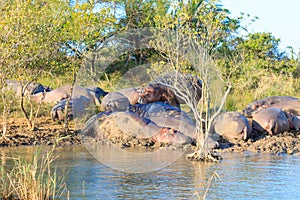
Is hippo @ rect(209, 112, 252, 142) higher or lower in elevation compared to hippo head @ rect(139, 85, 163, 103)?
lower

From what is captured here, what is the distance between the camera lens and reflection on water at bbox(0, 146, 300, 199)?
8.82 meters

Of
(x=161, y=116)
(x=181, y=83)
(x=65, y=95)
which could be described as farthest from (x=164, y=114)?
(x=65, y=95)

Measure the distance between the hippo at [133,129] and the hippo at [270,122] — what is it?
7.37 ft

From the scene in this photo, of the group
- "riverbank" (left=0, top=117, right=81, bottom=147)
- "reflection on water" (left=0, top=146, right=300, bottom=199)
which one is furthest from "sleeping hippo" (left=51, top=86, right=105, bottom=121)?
"reflection on water" (left=0, top=146, right=300, bottom=199)

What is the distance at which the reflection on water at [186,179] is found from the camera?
8.82 m

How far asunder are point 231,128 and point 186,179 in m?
4.98

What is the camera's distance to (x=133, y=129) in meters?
14.8

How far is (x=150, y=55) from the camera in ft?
75.1

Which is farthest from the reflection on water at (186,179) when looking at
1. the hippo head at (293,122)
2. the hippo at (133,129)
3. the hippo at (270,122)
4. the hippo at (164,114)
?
the hippo head at (293,122)

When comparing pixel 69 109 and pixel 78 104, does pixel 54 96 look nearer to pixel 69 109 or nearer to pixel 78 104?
pixel 78 104

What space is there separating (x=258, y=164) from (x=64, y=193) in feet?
15.3

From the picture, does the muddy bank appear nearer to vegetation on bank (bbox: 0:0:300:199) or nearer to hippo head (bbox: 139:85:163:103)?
vegetation on bank (bbox: 0:0:300:199)

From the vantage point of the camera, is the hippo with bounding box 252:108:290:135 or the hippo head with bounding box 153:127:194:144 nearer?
the hippo head with bounding box 153:127:194:144

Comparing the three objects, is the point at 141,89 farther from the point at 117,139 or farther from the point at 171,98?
the point at 117,139
